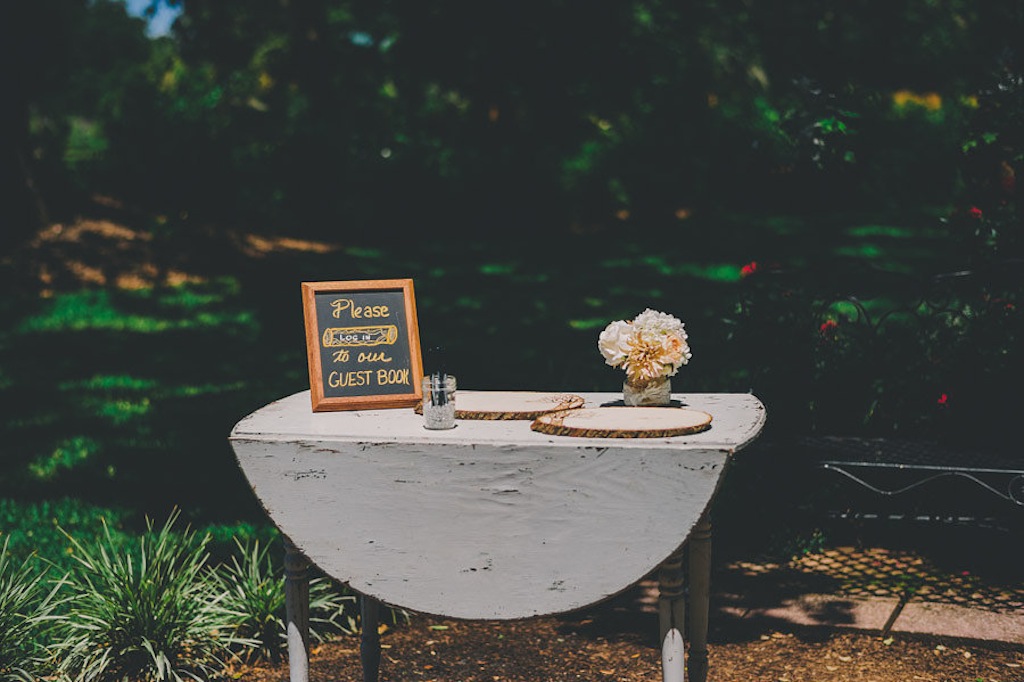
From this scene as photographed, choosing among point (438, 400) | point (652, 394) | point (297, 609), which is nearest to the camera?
point (438, 400)

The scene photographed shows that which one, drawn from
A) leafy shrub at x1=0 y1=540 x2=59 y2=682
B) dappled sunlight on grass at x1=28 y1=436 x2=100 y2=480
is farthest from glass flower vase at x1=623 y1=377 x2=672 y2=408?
dappled sunlight on grass at x1=28 y1=436 x2=100 y2=480

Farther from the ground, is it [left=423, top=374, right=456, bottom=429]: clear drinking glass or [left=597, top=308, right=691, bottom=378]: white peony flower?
[left=597, top=308, right=691, bottom=378]: white peony flower

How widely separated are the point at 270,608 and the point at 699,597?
1552 mm

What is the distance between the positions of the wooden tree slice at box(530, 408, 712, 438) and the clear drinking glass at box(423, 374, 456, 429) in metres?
0.23

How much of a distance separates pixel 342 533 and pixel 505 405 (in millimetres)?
600

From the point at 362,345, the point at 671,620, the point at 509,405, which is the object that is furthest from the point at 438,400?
the point at 671,620

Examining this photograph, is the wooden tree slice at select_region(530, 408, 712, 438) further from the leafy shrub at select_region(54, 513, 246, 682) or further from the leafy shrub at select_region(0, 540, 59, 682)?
the leafy shrub at select_region(0, 540, 59, 682)

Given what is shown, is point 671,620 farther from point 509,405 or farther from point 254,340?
point 254,340

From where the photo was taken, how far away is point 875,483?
4160 mm

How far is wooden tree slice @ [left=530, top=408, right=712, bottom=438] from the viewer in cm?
256

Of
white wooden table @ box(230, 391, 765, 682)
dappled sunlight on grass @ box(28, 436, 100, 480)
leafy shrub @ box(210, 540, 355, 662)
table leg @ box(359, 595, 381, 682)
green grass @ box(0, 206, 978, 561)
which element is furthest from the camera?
dappled sunlight on grass @ box(28, 436, 100, 480)

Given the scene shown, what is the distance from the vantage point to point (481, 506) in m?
2.64

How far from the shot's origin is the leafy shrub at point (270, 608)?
11.8 ft

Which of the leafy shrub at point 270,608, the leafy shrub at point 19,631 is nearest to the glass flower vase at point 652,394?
the leafy shrub at point 270,608
